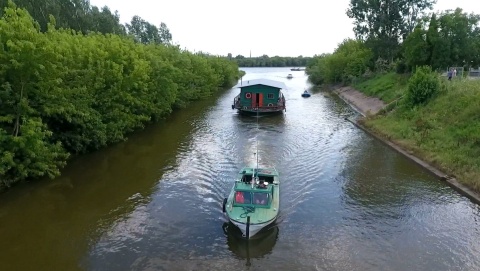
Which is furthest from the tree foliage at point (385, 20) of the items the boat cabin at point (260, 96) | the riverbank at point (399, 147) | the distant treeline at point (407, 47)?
the boat cabin at point (260, 96)

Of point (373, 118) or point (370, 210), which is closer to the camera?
point (370, 210)

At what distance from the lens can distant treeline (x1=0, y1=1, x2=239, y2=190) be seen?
2088 cm

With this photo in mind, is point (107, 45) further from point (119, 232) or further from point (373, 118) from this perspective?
point (373, 118)

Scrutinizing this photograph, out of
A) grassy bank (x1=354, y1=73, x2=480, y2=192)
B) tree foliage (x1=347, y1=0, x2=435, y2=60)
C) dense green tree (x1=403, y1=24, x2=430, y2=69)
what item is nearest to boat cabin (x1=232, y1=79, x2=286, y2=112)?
grassy bank (x1=354, y1=73, x2=480, y2=192)

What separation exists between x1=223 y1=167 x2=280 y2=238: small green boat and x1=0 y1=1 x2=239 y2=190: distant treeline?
11794 millimetres

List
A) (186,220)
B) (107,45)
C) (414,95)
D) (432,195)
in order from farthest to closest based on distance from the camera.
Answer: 1. (414,95)
2. (107,45)
3. (432,195)
4. (186,220)

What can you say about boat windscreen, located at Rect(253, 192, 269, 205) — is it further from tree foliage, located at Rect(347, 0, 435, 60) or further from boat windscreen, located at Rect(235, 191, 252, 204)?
tree foliage, located at Rect(347, 0, 435, 60)

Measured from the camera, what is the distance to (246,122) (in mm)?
45969

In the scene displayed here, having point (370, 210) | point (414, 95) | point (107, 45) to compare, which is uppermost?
point (107, 45)

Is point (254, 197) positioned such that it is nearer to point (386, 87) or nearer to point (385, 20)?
point (386, 87)

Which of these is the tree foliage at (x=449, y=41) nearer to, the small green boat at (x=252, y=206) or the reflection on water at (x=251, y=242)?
the small green boat at (x=252, y=206)

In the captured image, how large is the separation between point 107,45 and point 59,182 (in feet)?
45.8

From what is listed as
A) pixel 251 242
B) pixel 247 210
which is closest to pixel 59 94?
pixel 247 210

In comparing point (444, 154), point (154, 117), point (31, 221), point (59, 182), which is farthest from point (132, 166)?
point (444, 154)
